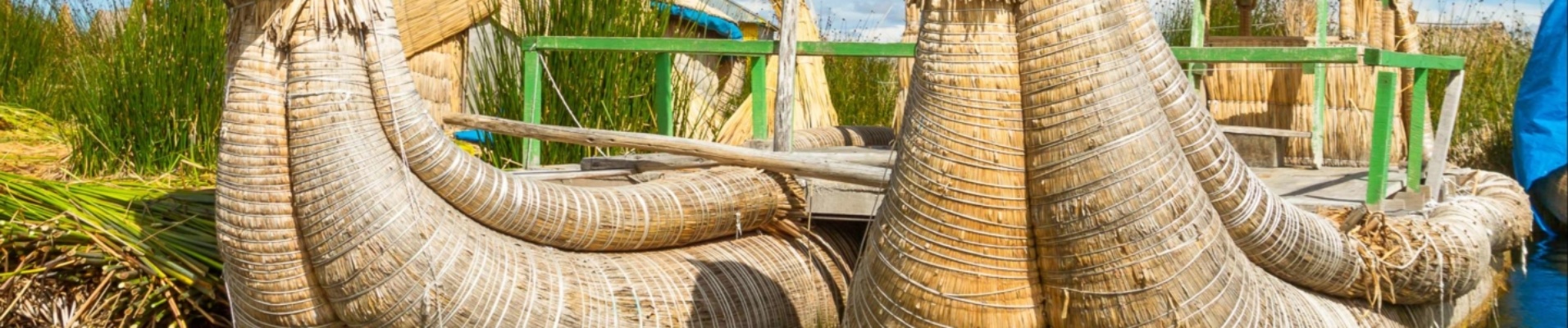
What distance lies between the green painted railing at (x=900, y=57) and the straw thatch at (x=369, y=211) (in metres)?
1.48

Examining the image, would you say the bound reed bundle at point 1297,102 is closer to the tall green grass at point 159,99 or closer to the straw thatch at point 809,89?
the straw thatch at point 809,89

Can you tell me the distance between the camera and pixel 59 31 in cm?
1148

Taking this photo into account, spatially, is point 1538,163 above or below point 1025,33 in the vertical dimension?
below

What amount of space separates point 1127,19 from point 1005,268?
576 mm

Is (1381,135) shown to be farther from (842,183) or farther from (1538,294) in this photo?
(1538,294)

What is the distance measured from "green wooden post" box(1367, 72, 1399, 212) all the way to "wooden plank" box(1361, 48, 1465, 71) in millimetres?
58

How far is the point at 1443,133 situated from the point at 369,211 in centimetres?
384

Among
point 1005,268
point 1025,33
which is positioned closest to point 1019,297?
point 1005,268

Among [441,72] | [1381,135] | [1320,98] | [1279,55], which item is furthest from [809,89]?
[1279,55]

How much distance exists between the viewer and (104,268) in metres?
5.01

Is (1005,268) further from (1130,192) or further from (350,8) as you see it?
(350,8)

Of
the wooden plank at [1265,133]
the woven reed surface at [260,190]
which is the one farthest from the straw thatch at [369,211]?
the wooden plank at [1265,133]

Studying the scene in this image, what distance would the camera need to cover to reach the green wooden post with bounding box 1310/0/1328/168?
290 inches

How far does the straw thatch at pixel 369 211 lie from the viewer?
11.5 ft
